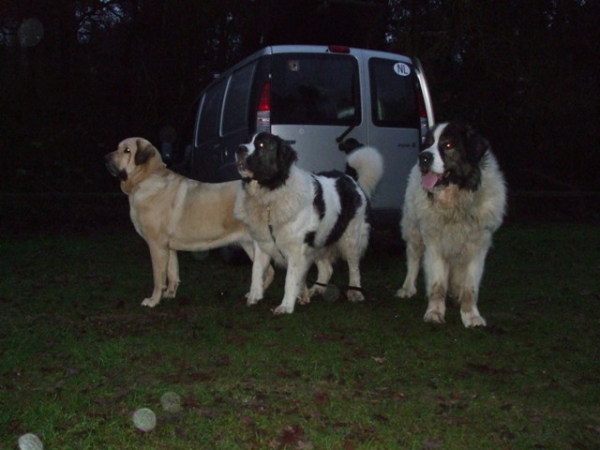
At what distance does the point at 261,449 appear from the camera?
3775mm

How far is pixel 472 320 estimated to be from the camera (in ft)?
21.7

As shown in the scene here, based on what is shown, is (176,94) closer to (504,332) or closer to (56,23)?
(56,23)

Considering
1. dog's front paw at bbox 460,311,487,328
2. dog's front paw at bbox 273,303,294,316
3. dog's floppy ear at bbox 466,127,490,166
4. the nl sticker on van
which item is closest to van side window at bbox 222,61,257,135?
the nl sticker on van

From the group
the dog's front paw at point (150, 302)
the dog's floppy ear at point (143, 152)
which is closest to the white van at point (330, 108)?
the dog's floppy ear at point (143, 152)

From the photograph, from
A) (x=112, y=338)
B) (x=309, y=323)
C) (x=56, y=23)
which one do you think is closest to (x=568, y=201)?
(x=56, y=23)

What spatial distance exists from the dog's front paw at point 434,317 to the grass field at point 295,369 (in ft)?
0.31

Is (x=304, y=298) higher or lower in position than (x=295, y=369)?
lower

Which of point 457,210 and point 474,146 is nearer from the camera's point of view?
point 474,146

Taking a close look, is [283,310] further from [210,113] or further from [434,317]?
[210,113]

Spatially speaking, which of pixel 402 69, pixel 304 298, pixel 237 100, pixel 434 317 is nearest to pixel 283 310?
pixel 304 298

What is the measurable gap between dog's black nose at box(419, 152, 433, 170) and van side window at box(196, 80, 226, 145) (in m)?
4.39

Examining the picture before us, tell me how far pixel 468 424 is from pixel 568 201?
653 inches

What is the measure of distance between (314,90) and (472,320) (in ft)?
11.9

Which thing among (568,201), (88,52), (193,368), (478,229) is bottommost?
(568,201)
